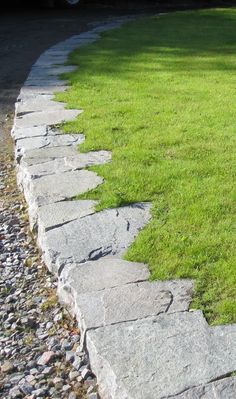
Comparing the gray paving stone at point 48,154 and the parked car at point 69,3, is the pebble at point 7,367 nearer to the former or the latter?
the gray paving stone at point 48,154

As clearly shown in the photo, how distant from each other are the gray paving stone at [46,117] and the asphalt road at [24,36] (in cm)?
24

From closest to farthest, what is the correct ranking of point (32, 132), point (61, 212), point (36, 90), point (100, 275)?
point (100, 275) < point (61, 212) < point (32, 132) < point (36, 90)

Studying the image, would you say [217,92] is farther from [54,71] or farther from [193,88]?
[54,71]

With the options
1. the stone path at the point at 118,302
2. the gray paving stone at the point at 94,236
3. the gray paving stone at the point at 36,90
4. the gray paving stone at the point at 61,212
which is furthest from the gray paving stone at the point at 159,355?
the gray paving stone at the point at 36,90

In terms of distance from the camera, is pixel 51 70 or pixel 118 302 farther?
pixel 51 70

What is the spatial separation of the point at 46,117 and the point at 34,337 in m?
3.01

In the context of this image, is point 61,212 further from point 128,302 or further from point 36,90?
point 36,90

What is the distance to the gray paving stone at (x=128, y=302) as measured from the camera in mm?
2418

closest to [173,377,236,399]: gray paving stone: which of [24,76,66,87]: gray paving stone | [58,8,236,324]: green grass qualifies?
[58,8,236,324]: green grass

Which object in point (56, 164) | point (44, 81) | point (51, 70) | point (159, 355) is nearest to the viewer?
point (159, 355)

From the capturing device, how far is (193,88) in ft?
20.1

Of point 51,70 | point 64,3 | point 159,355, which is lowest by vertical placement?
point 64,3

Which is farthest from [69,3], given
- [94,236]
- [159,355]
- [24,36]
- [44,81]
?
[159,355]

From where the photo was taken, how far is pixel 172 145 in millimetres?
4383
